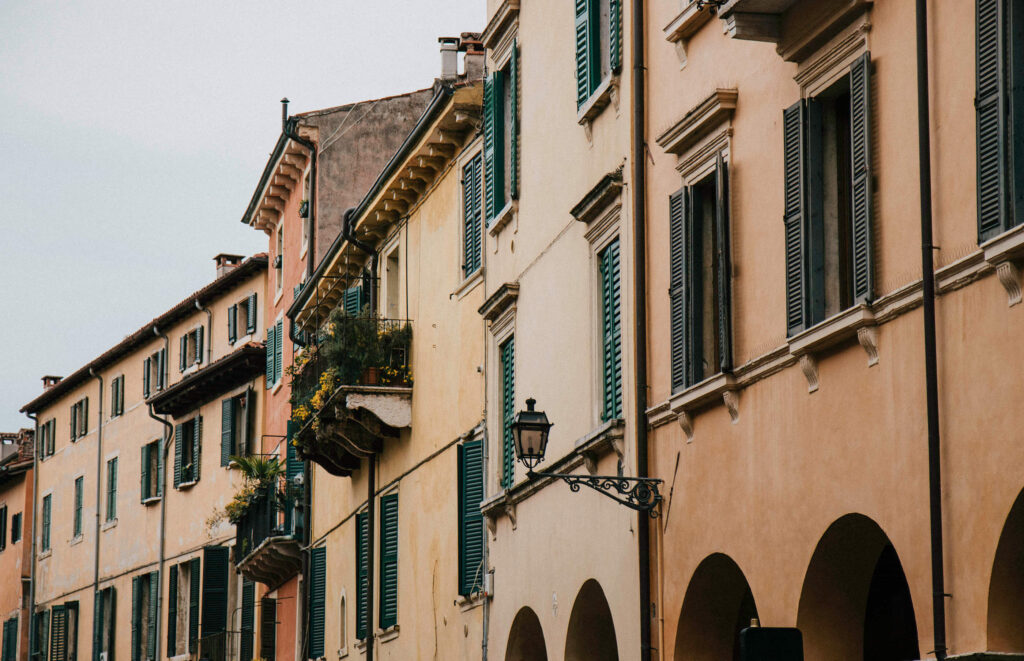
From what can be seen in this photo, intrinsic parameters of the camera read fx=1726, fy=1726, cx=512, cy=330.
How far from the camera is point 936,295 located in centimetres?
996

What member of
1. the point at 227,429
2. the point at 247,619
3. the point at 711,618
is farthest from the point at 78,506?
the point at 711,618

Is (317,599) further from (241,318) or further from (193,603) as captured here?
(241,318)

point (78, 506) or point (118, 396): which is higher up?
point (118, 396)

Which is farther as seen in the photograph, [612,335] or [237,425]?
[237,425]

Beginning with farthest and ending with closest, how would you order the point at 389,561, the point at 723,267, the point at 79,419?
1. the point at 79,419
2. the point at 389,561
3. the point at 723,267

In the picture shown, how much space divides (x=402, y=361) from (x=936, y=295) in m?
16.5

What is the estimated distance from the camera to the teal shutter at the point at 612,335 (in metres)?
16.0

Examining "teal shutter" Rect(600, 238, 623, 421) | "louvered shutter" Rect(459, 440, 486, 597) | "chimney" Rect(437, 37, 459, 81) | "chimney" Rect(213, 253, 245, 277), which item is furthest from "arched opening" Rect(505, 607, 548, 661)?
"chimney" Rect(213, 253, 245, 277)

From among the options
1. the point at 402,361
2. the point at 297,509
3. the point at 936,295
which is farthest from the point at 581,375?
the point at 297,509

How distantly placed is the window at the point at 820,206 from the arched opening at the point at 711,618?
9.27 ft

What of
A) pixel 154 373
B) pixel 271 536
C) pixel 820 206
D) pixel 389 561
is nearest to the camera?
pixel 820 206

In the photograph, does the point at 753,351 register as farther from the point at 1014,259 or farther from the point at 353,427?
the point at 353,427

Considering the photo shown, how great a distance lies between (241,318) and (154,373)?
5721mm

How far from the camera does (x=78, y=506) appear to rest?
163 feet
